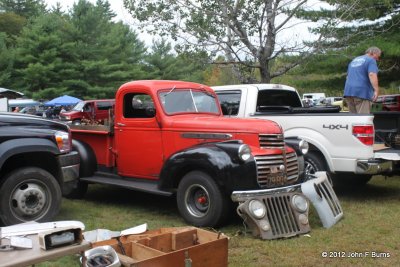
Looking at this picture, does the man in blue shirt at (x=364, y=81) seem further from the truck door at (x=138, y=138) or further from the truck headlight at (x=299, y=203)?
the truck door at (x=138, y=138)

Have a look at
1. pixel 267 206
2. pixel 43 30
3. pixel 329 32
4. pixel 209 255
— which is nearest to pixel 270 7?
pixel 329 32

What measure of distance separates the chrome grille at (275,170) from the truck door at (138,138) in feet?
5.20

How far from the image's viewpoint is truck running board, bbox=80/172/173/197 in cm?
632

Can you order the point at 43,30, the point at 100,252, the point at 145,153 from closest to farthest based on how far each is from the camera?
the point at 100,252, the point at 145,153, the point at 43,30

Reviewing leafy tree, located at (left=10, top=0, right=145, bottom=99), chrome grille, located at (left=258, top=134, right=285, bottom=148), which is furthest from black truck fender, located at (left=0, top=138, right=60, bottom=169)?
leafy tree, located at (left=10, top=0, right=145, bottom=99)

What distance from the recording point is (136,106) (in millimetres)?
7195

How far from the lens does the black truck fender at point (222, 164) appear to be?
558 cm

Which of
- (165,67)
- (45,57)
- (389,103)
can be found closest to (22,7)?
(165,67)

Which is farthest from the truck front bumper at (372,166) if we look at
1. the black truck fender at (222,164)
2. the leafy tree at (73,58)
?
the leafy tree at (73,58)

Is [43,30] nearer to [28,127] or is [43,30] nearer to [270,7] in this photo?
[270,7]

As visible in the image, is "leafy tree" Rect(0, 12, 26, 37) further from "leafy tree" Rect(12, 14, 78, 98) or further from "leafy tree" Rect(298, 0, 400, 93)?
"leafy tree" Rect(298, 0, 400, 93)

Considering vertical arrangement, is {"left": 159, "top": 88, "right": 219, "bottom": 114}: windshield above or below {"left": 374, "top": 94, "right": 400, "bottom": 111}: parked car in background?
above

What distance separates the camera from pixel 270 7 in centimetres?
1175

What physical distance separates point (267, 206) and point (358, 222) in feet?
4.48
